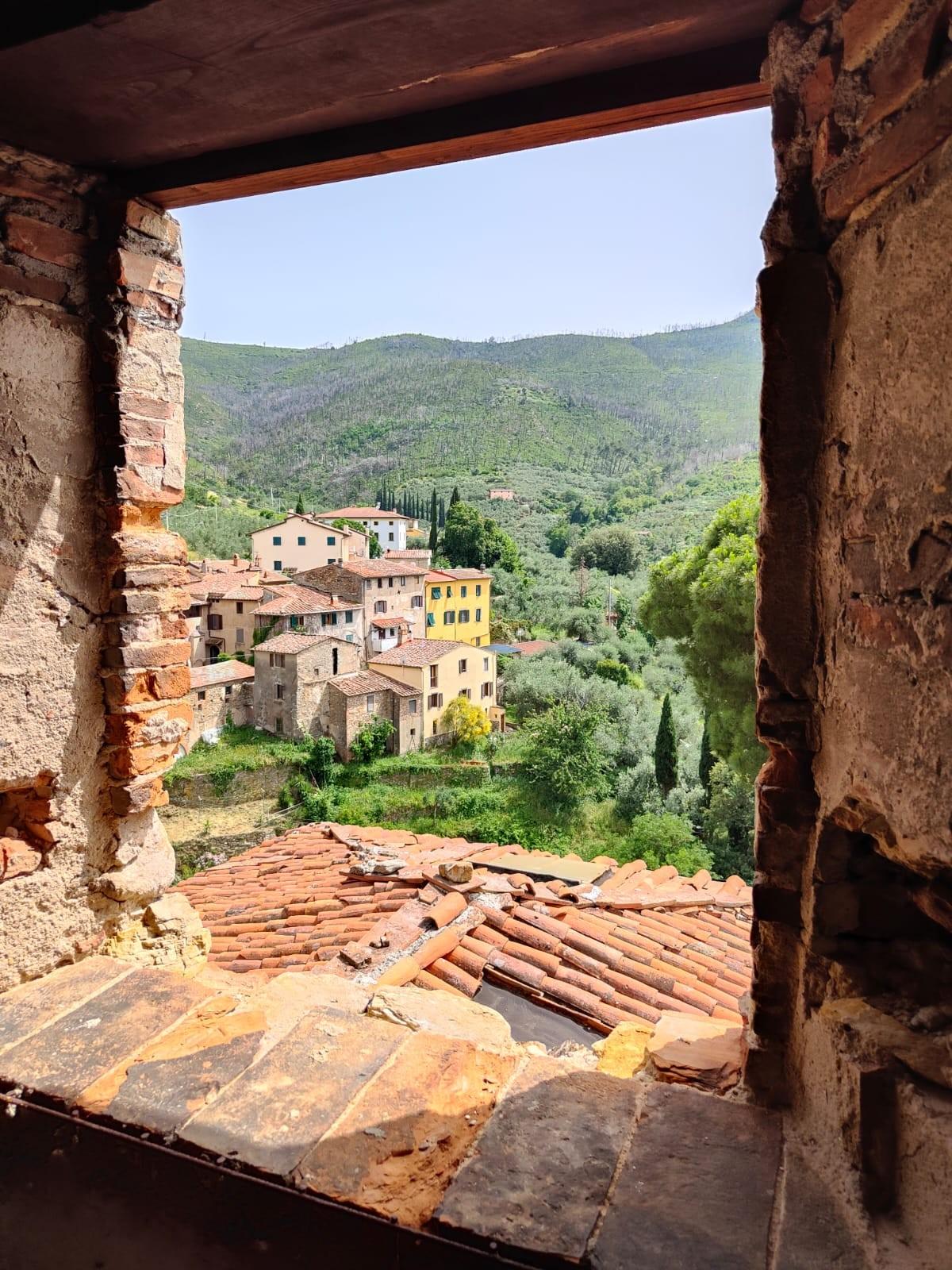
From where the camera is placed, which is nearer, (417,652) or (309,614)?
(309,614)

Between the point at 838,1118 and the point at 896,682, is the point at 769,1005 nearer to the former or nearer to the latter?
the point at 838,1118

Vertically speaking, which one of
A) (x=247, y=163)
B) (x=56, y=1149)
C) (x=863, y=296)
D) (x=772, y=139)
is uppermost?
(x=247, y=163)

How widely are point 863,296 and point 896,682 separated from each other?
23.7 inches

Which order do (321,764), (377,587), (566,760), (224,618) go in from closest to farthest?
(566,760) < (321,764) < (224,618) < (377,587)

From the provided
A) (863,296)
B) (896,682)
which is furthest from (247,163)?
(896,682)

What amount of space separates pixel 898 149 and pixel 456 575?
93.8 ft

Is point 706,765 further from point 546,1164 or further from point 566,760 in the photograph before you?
point 546,1164

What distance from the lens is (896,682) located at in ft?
3.75

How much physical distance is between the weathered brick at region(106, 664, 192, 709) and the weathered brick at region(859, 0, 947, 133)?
201 centimetres

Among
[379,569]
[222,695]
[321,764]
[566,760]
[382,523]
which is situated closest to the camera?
[566,760]

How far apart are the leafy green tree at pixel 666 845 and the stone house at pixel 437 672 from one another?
8.18 m

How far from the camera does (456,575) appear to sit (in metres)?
29.7

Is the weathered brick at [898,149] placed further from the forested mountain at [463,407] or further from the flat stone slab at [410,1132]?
the forested mountain at [463,407]

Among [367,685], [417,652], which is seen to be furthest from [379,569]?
[367,685]
